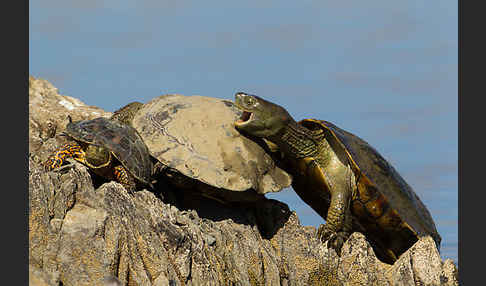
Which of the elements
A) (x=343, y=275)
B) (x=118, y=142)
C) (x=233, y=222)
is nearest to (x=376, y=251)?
(x=343, y=275)

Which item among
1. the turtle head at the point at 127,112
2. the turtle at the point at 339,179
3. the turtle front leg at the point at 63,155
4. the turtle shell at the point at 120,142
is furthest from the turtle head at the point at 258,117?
the turtle front leg at the point at 63,155

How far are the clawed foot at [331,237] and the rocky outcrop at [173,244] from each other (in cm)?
11

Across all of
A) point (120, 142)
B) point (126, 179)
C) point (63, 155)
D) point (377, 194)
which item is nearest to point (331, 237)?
point (377, 194)

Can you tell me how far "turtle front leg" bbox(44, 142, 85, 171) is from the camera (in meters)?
8.14

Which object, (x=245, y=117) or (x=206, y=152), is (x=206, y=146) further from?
(x=245, y=117)

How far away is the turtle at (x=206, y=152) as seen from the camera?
856 cm

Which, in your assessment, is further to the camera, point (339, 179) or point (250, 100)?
point (339, 179)

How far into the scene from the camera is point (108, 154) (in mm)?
8336

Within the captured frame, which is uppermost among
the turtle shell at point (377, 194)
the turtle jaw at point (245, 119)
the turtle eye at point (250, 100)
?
the turtle eye at point (250, 100)

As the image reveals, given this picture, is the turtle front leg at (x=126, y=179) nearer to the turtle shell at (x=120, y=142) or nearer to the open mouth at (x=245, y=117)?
the turtle shell at (x=120, y=142)

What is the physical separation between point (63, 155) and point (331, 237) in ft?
12.7

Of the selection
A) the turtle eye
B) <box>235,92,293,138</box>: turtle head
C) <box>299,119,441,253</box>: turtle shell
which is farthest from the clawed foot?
the turtle eye

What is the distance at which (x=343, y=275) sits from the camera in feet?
28.5

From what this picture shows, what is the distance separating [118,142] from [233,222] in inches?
76.8
